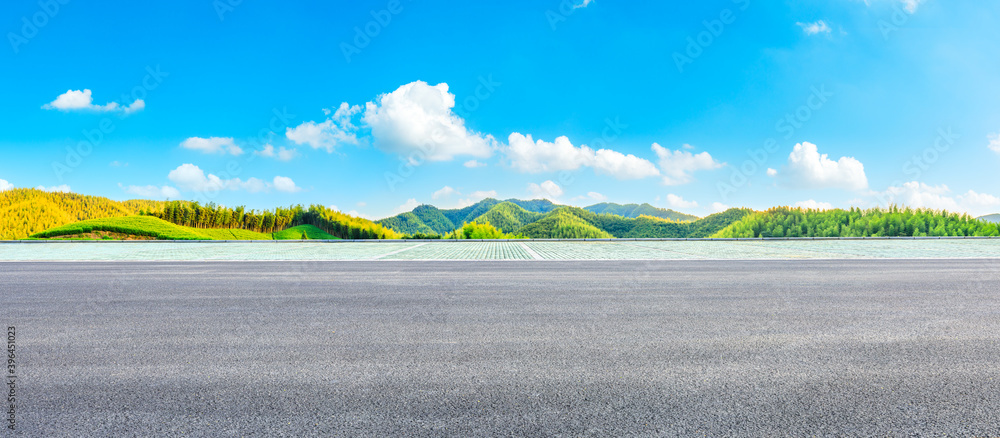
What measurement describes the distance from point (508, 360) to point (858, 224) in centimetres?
3414

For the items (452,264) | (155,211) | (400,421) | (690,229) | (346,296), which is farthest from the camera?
(690,229)

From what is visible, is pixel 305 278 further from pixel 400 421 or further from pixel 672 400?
pixel 672 400

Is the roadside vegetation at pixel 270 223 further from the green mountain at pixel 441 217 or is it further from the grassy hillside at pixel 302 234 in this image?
the green mountain at pixel 441 217

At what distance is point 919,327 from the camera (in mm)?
4746

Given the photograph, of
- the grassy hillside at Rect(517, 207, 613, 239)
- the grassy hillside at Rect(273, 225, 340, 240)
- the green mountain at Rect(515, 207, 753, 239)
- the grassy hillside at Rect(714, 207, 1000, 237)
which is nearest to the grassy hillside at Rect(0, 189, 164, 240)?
the grassy hillside at Rect(273, 225, 340, 240)

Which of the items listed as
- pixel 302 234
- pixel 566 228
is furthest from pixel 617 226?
pixel 302 234

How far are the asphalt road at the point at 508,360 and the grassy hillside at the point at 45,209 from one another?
2973 cm

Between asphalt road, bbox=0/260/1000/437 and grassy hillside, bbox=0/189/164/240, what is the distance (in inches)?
1170

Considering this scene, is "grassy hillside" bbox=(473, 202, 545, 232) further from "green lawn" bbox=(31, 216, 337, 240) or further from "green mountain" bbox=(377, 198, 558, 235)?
"green lawn" bbox=(31, 216, 337, 240)

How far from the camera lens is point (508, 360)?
3682mm

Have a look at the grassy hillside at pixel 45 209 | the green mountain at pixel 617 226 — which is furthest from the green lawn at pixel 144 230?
the green mountain at pixel 617 226

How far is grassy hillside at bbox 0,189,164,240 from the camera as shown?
2847cm

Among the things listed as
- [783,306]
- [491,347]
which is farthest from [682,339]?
[783,306]

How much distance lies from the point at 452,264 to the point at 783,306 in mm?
7443
